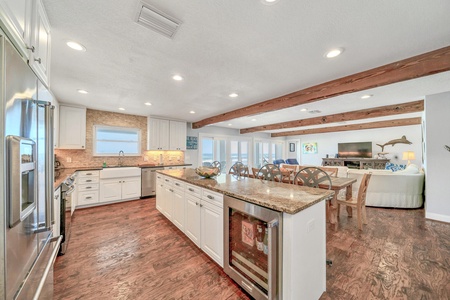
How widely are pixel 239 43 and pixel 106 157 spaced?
189 inches

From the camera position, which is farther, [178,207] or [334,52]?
[178,207]

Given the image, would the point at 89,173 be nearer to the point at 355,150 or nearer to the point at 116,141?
the point at 116,141

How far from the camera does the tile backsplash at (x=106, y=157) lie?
14.5ft

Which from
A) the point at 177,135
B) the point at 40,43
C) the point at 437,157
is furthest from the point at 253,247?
the point at 177,135

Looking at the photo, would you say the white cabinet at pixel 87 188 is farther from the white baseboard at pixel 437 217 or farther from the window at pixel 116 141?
the white baseboard at pixel 437 217

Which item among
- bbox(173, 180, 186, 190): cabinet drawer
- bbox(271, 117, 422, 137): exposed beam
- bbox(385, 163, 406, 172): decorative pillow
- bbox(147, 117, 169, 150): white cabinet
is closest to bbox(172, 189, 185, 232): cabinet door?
bbox(173, 180, 186, 190): cabinet drawer

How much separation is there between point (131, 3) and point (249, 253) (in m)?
2.35

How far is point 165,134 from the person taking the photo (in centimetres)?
554

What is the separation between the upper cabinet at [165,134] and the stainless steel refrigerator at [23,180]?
424 cm

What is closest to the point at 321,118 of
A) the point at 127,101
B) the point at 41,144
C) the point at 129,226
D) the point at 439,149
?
the point at 439,149

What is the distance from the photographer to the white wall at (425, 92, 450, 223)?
3240 millimetres

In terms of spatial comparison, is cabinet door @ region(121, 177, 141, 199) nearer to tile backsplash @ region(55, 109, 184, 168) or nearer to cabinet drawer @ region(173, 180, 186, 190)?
tile backsplash @ region(55, 109, 184, 168)

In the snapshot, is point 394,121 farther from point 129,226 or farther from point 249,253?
point 129,226

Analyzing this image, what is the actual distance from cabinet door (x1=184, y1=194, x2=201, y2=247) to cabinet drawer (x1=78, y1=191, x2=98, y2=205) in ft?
9.80
